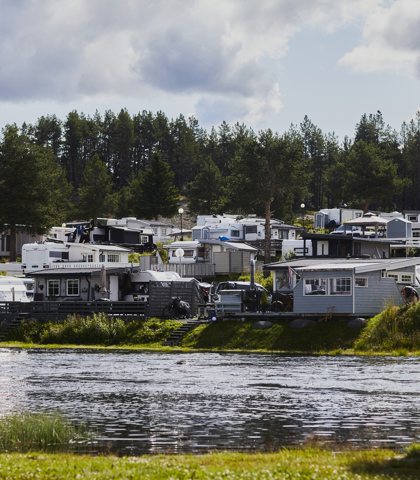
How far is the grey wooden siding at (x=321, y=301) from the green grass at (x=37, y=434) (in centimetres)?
3061

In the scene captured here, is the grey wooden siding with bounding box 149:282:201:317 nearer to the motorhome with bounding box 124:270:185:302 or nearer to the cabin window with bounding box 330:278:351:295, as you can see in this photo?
the motorhome with bounding box 124:270:185:302

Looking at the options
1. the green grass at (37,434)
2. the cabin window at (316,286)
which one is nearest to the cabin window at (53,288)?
the cabin window at (316,286)

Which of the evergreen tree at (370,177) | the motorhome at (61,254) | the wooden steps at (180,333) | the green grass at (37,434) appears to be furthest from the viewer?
the evergreen tree at (370,177)

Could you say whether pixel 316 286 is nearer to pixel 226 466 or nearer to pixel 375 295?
pixel 375 295

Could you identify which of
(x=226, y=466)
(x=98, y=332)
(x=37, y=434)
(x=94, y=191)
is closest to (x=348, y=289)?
(x=98, y=332)

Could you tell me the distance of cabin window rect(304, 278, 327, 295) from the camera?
47.6 meters

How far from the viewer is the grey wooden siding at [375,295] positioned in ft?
153

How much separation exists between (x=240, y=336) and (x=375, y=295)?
381 inches

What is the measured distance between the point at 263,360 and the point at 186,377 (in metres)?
8.69

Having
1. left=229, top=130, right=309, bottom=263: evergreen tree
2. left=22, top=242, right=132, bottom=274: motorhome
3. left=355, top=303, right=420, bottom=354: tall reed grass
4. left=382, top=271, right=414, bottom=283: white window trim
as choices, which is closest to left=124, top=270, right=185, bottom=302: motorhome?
left=22, top=242, right=132, bottom=274: motorhome

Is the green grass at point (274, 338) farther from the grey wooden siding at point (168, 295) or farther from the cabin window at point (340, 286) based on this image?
the grey wooden siding at point (168, 295)

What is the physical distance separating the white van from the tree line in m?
27.2

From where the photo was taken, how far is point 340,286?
4725 cm

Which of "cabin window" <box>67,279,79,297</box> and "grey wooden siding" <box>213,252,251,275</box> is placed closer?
"cabin window" <box>67,279,79,297</box>
